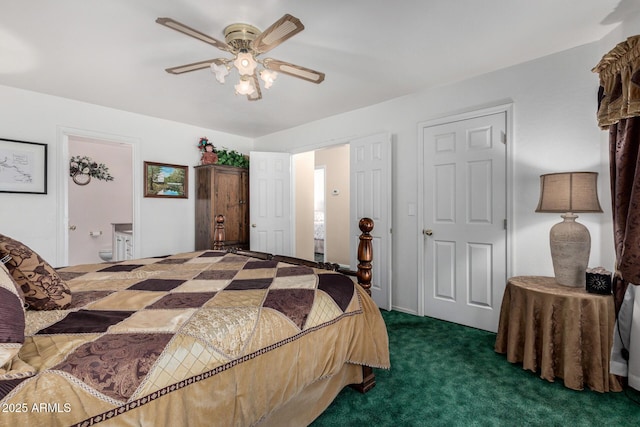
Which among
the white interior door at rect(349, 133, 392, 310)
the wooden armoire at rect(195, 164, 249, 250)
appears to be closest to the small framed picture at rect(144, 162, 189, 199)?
the wooden armoire at rect(195, 164, 249, 250)

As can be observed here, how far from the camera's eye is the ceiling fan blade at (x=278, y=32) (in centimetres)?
159

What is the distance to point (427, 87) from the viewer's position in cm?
316

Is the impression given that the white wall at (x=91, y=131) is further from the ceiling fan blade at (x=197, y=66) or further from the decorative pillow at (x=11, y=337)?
the decorative pillow at (x=11, y=337)

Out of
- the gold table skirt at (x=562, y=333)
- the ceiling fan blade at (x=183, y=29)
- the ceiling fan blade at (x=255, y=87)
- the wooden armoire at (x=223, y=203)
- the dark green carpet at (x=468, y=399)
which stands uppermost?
the ceiling fan blade at (x=183, y=29)

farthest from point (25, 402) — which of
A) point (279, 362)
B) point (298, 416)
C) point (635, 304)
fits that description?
point (635, 304)

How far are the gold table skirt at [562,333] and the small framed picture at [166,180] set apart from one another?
4.19m

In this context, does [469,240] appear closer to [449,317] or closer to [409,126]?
[449,317]

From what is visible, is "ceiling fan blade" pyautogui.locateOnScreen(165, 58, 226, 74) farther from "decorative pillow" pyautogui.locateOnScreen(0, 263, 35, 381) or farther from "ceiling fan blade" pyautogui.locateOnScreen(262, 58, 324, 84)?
"decorative pillow" pyautogui.locateOnScreen(0, 263, 35, 381)

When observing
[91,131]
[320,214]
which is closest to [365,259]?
[91,131]

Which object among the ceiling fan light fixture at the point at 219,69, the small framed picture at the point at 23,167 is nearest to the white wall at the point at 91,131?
the small framed picture at the point at 23,167

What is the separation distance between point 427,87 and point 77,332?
3375mm

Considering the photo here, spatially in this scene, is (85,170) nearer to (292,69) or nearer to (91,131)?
(91,131)

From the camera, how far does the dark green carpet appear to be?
161cm

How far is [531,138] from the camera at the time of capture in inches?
101
